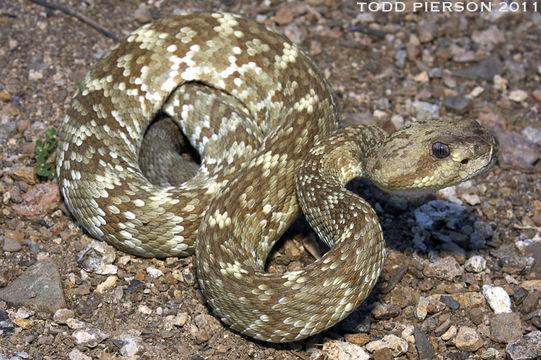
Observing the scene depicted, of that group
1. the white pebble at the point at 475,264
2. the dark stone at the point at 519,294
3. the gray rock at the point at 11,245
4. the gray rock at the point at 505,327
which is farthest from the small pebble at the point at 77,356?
the dark stone at the point at 519,294

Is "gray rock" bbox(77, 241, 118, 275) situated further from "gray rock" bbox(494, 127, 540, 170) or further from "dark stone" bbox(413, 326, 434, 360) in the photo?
"gray rock" bbox(494, 127, 540, 170)

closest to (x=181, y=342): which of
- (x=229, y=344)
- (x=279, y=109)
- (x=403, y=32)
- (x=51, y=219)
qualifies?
(x=229, y=344)

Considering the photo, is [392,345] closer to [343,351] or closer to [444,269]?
[343,351]

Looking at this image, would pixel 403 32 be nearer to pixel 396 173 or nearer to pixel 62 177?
pixel 396 173

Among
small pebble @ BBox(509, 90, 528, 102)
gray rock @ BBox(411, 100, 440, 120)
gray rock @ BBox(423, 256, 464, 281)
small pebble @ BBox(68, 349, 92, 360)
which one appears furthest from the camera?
small pebble @ BBox(509, 90, 528, 102)

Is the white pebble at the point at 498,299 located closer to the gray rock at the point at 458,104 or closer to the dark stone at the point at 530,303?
the dark stone at the point at 530,303

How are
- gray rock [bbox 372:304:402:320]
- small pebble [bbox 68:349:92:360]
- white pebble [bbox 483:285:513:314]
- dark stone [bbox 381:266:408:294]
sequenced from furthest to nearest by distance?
dark stone [bbox 381:266:408:294] → white pebble [bbox 483:285:513:314] → gray rock [bbox 372:304:402:320] → small pebble [bbox 68:349:92:360]

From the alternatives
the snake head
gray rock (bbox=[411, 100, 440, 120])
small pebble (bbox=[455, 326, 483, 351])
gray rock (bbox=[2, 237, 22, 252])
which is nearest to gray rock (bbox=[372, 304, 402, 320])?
small pebble (bbox=[455, 326, 483, 351])
